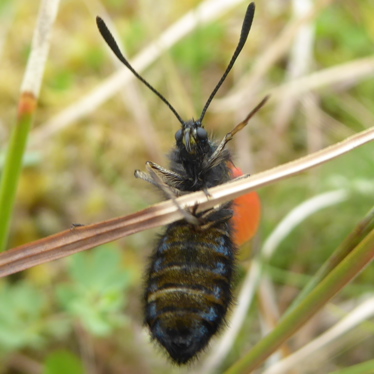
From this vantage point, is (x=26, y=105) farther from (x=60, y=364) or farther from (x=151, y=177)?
(x=60, y=364)

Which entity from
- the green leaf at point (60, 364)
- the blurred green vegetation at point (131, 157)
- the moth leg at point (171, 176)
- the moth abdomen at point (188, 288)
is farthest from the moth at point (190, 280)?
the green leaf at point (60, 364)

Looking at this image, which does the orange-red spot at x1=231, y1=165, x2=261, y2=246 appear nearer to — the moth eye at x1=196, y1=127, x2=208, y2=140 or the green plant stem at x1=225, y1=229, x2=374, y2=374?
the moth eye at x1=196, y1=127, x2=208, y2=140

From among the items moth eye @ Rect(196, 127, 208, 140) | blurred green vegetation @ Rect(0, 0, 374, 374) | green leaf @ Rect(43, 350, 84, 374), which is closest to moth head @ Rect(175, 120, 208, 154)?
moth eye @ Rect(196, 127, 208, 140)

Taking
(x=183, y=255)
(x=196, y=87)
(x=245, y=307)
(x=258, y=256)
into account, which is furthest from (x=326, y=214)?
(x=183, y=255)

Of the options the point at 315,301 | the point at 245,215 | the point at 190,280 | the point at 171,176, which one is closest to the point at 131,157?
the point at 171,176

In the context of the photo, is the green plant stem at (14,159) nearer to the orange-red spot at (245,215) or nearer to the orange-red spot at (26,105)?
the orange-red spot at (26,105)

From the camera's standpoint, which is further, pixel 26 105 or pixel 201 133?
pixel 201 133
